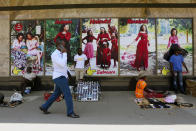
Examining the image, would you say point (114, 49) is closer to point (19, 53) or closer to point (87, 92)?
point (87, 92)

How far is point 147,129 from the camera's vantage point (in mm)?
3963

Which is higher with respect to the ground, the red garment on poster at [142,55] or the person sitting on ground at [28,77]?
the red garment on poster at [142,55]

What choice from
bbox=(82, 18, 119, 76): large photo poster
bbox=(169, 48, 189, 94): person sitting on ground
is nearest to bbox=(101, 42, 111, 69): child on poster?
bbox=(82, 18, 119, 76): large photo poster

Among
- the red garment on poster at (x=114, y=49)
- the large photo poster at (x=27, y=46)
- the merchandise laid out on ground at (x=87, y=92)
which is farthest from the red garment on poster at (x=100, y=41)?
the large photo poster at (x=27, y=46)

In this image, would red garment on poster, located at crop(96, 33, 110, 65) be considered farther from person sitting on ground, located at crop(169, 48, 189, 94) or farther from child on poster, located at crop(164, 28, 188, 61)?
person sitting on ground, located at crop(169, 48, 189, 94)

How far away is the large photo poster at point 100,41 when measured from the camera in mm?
8516

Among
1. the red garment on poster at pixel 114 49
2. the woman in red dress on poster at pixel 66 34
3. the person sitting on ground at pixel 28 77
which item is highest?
the woman in red dress on poster at pixel 66 34

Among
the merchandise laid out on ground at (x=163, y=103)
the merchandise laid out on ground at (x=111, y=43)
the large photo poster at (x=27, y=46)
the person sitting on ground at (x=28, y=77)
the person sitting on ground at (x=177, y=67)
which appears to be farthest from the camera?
the large photo poster at (x=27, y=46)

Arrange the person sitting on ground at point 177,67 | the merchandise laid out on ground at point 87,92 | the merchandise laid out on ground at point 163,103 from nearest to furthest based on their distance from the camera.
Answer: the merchandise laid out on ground at point 163,103, the merchandise laid out on ground at point 87,92, the person sitting on ground at point 177,67

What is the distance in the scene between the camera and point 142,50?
8.46 meters

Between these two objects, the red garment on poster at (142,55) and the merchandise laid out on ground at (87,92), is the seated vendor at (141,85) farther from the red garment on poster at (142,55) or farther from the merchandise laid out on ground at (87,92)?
the red garment on poster at (142,55)

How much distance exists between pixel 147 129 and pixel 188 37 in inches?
233

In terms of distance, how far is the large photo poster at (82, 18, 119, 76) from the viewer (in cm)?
852

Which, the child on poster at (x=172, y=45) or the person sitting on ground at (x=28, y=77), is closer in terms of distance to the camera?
the person sitting on ground at (x=28, y=77)
